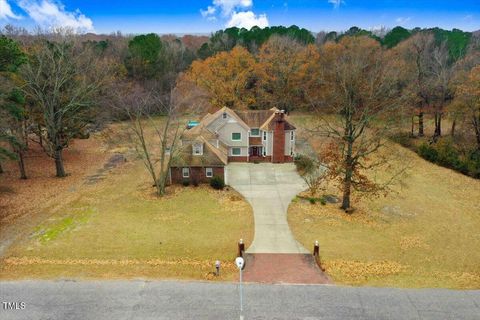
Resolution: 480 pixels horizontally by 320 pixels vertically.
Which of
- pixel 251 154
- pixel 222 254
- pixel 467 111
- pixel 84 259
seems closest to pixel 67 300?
pixel 84 259

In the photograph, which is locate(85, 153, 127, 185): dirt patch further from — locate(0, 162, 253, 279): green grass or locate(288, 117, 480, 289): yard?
locate(288, 117, 480, 289): yard

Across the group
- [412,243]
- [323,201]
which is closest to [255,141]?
[323,201]

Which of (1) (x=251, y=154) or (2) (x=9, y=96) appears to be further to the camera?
(1) (x=251, y=154)

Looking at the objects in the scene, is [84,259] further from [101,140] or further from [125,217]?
[101,140]

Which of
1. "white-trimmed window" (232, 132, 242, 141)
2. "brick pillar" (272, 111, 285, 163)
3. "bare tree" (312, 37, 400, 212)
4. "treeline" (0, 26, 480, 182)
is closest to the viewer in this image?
"bare tree" (312, 37, 400, 212)

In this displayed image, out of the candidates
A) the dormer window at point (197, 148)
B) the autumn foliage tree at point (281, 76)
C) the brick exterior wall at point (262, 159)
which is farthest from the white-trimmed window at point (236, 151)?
the autumn foliage tree at point (281, 76)

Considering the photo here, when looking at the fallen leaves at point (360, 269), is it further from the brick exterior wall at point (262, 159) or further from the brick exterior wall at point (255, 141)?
the brick exterior wall at point (255, 141)

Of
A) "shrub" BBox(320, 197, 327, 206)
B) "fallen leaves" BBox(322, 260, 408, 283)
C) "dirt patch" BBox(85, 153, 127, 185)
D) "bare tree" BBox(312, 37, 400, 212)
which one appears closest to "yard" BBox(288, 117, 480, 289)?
"fallen leaves" BBox(322, 260, 408, 283)
